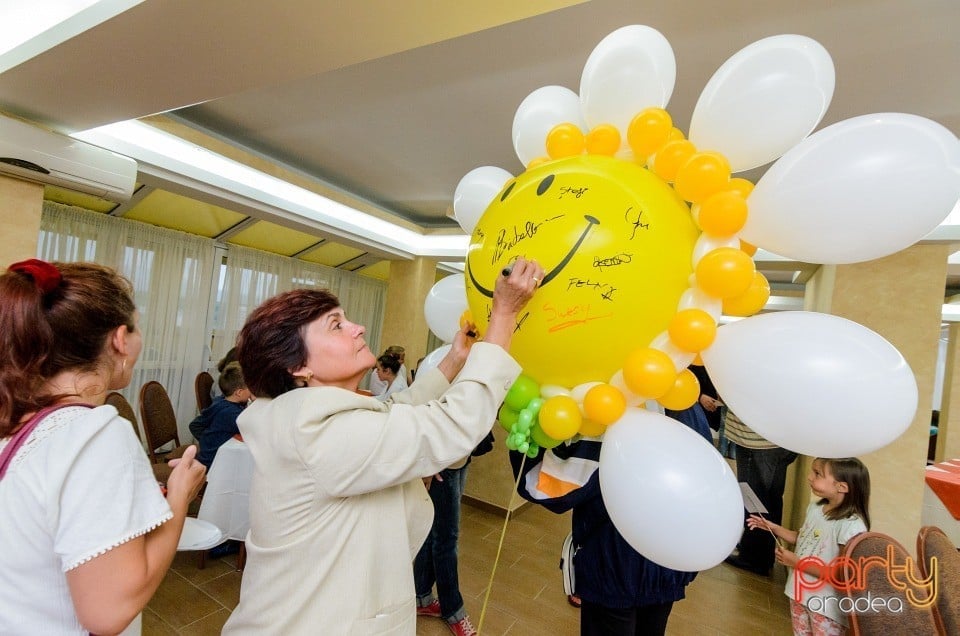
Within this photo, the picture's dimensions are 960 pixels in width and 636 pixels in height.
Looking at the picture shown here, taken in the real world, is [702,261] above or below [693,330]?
above

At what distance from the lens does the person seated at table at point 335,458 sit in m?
0.81

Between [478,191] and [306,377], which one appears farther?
[478,191]

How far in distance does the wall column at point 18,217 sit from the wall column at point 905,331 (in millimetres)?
4434

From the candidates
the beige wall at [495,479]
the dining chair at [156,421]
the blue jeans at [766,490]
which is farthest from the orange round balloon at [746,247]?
the dining chair at [156,421]

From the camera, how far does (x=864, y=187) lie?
2.36 feet

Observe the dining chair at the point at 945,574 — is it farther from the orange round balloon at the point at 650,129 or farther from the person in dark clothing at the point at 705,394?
the orange round balloon at the point at 650,129

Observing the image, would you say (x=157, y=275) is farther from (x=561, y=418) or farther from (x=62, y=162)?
(x=561, y=418)

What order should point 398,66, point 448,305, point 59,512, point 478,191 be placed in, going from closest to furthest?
point 59,512
point 478,191
point 448,305
point 398,66

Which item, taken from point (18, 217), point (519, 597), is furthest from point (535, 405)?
point (18, 217)

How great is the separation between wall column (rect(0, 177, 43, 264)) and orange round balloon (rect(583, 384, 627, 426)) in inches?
108

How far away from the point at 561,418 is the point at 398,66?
1609 millimetres

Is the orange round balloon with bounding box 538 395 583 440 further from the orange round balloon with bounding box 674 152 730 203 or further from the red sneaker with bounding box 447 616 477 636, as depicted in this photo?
the red sneaker with bounding box 447 616 477 636

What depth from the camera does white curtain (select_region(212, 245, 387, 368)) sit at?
4098mm

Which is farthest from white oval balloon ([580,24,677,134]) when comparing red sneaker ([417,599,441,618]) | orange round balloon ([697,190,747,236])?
red sneaker ([417,599,441,618])
